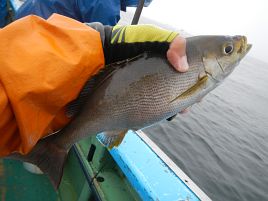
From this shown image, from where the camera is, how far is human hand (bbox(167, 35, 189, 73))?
1677 mm

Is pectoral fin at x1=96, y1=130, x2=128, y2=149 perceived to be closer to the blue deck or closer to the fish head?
the fish head

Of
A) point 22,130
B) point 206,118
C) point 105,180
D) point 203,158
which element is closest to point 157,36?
point 22,130

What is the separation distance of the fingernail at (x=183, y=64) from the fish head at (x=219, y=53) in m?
0.12

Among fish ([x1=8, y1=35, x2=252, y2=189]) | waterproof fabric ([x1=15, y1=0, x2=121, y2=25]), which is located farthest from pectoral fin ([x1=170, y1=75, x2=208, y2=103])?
waterproof fabric ([x1=15, y1=0, x2=121, y2=25])

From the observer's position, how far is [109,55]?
186cm

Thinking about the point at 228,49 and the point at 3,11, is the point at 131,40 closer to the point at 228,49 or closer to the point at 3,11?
the point at 228,49

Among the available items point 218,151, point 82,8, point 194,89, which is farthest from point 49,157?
point 218,151

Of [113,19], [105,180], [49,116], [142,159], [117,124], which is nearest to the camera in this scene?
[49,116]

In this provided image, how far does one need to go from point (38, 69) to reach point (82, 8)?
2570mm

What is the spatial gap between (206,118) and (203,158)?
6854 mm

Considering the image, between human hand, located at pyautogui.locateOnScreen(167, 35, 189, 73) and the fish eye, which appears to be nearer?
human hand, located at pyautogui.locateOnScreen(167, 35, 189, 73)

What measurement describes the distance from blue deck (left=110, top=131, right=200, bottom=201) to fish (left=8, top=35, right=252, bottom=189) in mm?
979

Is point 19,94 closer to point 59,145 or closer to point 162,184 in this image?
point 59,145

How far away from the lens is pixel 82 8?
148 inches
